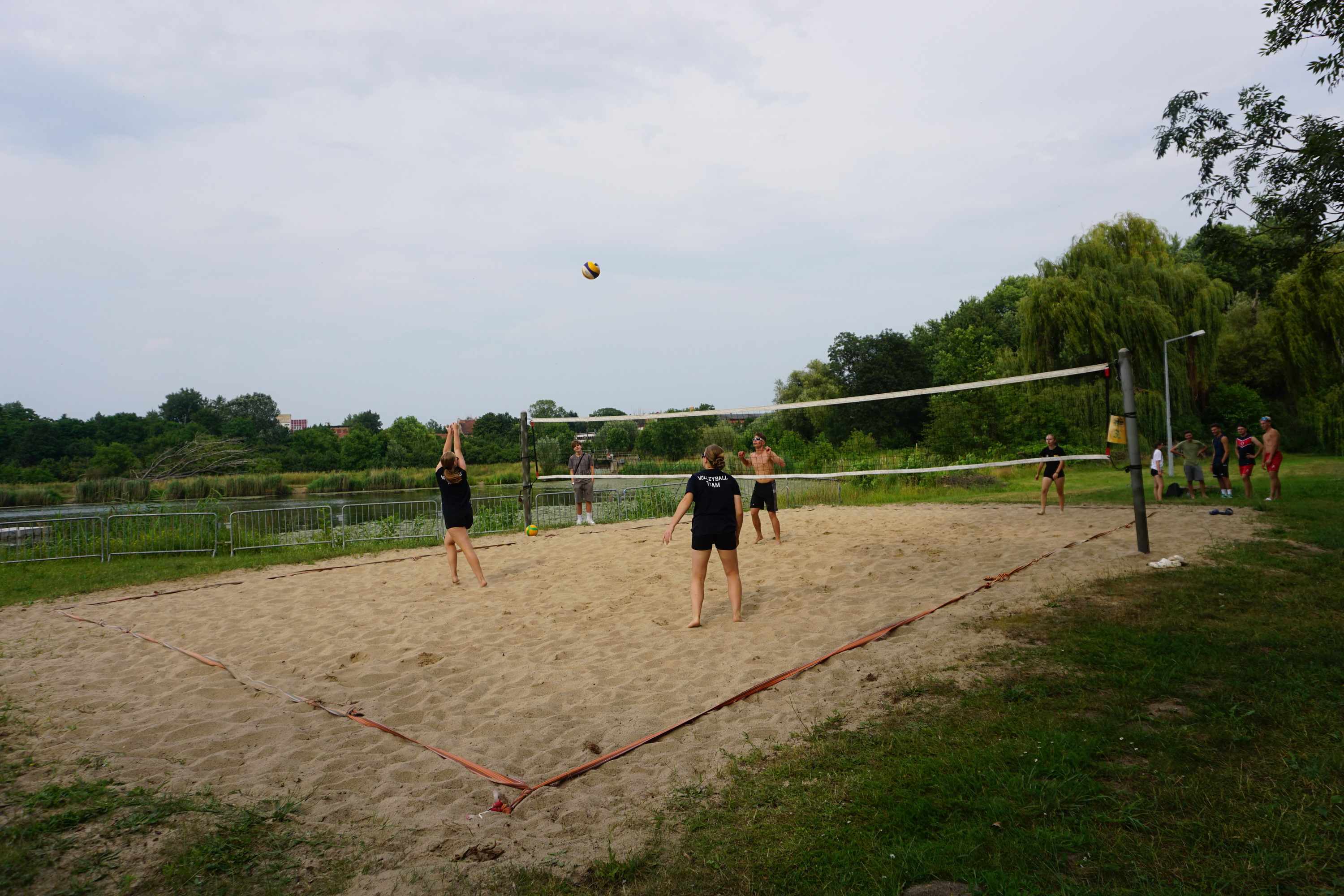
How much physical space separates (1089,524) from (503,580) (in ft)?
27.5

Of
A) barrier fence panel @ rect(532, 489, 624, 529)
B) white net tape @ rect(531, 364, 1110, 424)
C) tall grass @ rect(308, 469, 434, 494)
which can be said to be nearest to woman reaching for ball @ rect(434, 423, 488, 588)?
white net tape @ rect(531, 364, 1110, 424)

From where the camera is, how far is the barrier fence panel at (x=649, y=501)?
1638cm

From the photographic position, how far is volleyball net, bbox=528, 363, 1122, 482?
445 inches

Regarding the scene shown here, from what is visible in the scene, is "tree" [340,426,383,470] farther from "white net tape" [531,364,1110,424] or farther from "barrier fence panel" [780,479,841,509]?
"white net tape" [531,364,1110,424]

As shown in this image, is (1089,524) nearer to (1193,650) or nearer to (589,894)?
(1193,650)

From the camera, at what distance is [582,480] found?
14.6 metres

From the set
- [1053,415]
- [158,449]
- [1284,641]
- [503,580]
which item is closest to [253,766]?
[503,580]

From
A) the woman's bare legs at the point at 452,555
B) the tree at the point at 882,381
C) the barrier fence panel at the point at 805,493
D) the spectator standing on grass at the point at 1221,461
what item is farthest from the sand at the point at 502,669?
the tree at the point at 882,381

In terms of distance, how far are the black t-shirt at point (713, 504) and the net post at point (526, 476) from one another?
18.5 feet

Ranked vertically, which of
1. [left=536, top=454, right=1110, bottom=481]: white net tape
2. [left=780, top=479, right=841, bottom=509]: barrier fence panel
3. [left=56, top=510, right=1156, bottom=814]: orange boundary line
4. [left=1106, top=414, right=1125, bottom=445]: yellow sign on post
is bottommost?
[left=56, top=510, right=1156, bottom=814]: orange boundary line

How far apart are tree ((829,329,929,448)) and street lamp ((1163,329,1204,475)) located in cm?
1478

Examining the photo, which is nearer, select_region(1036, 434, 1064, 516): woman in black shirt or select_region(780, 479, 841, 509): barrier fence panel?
select_region(1036, 434, 1064, 516): woman in black shirt

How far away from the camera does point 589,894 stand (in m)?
2.50

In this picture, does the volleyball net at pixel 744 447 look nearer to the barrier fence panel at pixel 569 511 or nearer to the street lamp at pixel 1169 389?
the barrier fence panel at pixel 569 511
